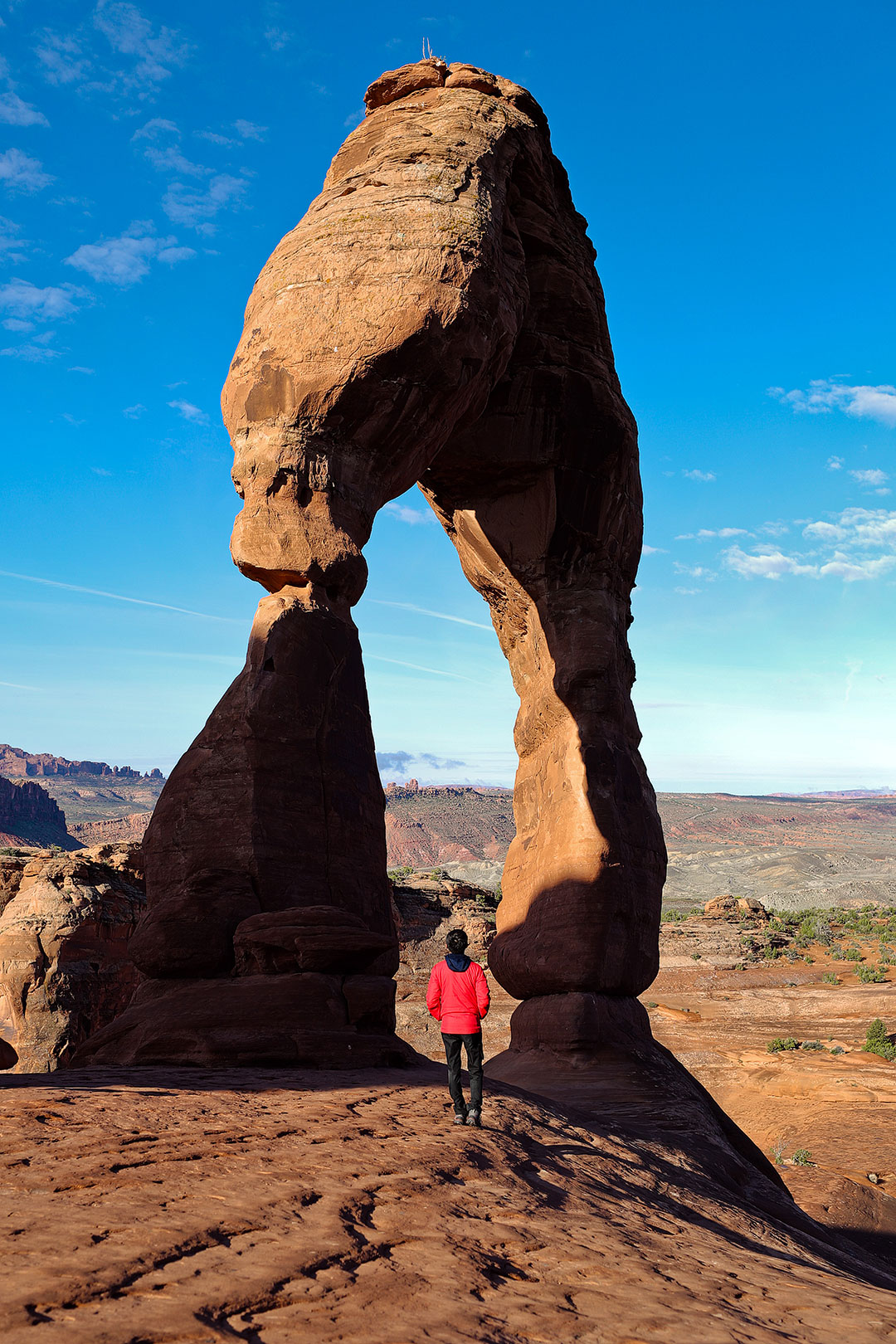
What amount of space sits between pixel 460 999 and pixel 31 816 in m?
73.8

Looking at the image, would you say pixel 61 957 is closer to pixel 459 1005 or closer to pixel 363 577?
pixel 363 577

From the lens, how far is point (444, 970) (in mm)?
4977

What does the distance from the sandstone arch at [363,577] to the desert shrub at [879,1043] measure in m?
9.71

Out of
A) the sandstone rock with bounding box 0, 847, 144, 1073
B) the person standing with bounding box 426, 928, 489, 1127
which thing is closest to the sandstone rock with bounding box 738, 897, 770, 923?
the sandstone rock with bounding box 0, 847, 144, 1073

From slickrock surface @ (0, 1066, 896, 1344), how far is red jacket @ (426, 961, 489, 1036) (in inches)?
17.2

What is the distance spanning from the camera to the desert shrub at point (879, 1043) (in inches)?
640

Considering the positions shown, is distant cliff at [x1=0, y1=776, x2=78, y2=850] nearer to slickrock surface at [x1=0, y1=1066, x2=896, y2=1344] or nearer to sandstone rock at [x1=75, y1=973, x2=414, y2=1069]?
sandstone rock at [x1=75, y1=973, x2=414, y2=1069]

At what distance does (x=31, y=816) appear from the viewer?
232 feet

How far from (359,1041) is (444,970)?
1281 millimetres

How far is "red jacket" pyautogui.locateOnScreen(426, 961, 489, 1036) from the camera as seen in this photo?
487 cm

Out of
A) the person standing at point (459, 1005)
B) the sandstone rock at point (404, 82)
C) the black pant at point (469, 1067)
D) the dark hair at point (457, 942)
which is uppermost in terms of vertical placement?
the sandstone rock at point (404, 82)

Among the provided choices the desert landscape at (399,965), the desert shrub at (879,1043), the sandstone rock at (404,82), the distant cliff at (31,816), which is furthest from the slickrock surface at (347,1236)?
the distant cliff at (31,816)

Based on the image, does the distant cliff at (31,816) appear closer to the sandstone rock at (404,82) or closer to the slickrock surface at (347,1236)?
the sandstone rock at (404,82)

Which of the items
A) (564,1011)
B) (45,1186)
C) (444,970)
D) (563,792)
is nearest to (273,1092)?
(444,970)
